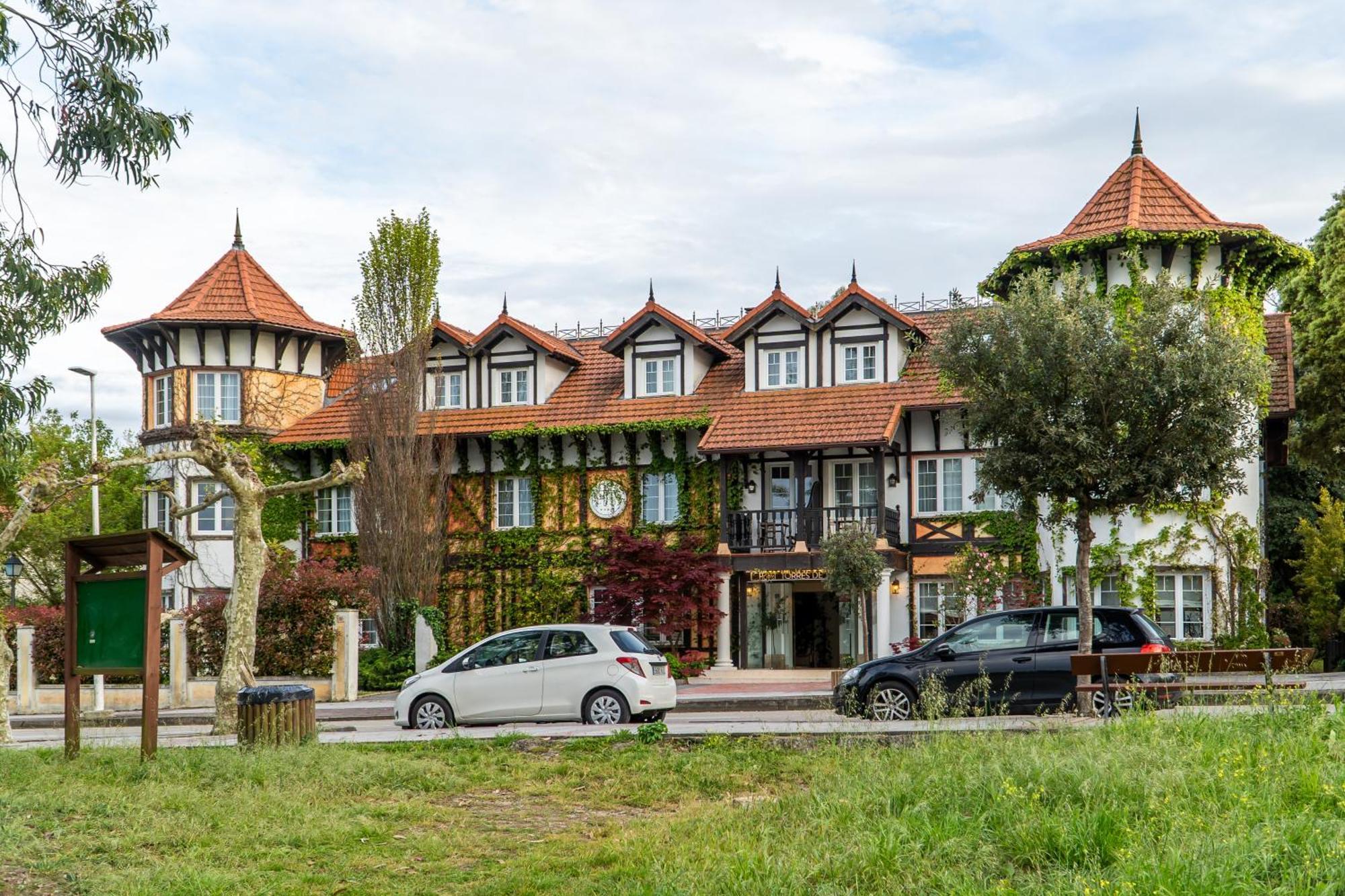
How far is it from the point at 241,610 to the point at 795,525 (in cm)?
1683

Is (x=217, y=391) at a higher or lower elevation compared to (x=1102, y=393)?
higher

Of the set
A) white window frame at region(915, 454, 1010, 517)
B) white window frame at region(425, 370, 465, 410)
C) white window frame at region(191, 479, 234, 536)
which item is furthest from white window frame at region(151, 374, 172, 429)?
white window frame at region(915, 454, 1010, 517)

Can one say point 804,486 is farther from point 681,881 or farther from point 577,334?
point 681,881

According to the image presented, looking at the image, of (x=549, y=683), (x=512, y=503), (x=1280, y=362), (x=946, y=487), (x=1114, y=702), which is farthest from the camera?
(x=512, y=503)

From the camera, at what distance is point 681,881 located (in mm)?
7738

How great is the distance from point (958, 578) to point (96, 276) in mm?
20900

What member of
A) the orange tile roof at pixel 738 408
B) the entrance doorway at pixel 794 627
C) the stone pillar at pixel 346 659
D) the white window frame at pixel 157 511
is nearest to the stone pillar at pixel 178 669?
the stone pillar at pixel 346 659

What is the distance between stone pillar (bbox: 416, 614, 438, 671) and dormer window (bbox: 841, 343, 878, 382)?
11.7m

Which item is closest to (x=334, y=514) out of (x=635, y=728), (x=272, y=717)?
(x=635, y=728)

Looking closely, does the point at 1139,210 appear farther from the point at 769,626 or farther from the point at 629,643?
the point at 629,643

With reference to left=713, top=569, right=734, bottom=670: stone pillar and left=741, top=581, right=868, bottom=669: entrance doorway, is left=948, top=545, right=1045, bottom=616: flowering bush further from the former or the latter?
left=713, top=569, right=734, bottom=670: stone pillar

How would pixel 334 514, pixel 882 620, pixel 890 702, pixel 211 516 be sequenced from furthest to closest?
pixel 334 514
pixel 211 516
pixel 882 620
pixel 890 702

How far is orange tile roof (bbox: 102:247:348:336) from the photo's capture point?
36969mm

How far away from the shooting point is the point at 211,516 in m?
37.1
